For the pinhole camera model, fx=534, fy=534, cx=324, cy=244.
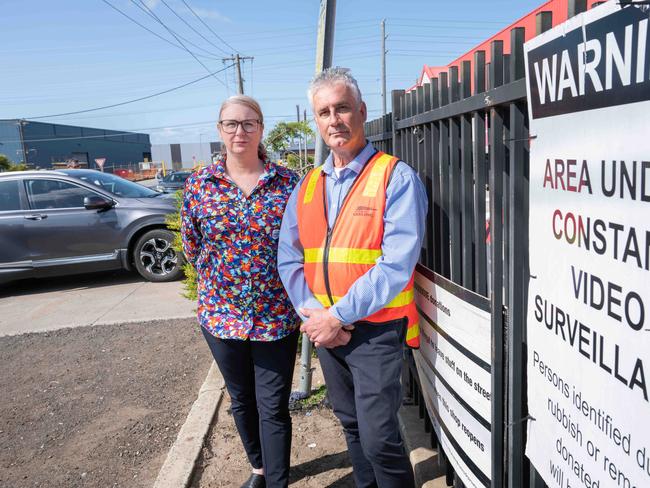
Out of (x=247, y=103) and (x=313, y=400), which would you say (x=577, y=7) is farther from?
(x=313, y=400)

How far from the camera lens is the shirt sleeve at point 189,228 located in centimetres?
267

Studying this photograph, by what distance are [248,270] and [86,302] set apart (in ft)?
17.9

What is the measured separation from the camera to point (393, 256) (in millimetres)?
1989

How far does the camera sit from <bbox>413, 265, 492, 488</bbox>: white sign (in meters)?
1.89

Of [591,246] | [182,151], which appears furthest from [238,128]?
[182,151]

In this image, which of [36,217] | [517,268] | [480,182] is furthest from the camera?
[36,217]

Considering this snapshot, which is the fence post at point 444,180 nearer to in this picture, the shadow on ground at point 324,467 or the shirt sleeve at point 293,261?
the shirt sleeve at point 293,261

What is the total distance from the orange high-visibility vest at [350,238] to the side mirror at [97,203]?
247 inches

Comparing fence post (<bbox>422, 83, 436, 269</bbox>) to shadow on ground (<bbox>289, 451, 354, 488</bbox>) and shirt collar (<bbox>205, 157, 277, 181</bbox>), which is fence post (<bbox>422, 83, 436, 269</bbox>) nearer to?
shirt collar (<bbox>205, 157, 277, 181</bbox>)

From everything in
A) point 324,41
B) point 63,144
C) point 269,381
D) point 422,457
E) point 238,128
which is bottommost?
point 422,457

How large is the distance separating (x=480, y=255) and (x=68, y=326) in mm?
5477

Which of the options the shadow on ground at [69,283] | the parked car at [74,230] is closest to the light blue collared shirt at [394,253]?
the parked car at [74,230]

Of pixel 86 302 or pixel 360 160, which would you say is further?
pixel 86 302

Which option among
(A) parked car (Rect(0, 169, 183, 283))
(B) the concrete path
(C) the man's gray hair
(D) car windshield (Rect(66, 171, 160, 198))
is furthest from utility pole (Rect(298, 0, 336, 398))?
(D) car windshield (Rect(66, 171, 160, 198))
